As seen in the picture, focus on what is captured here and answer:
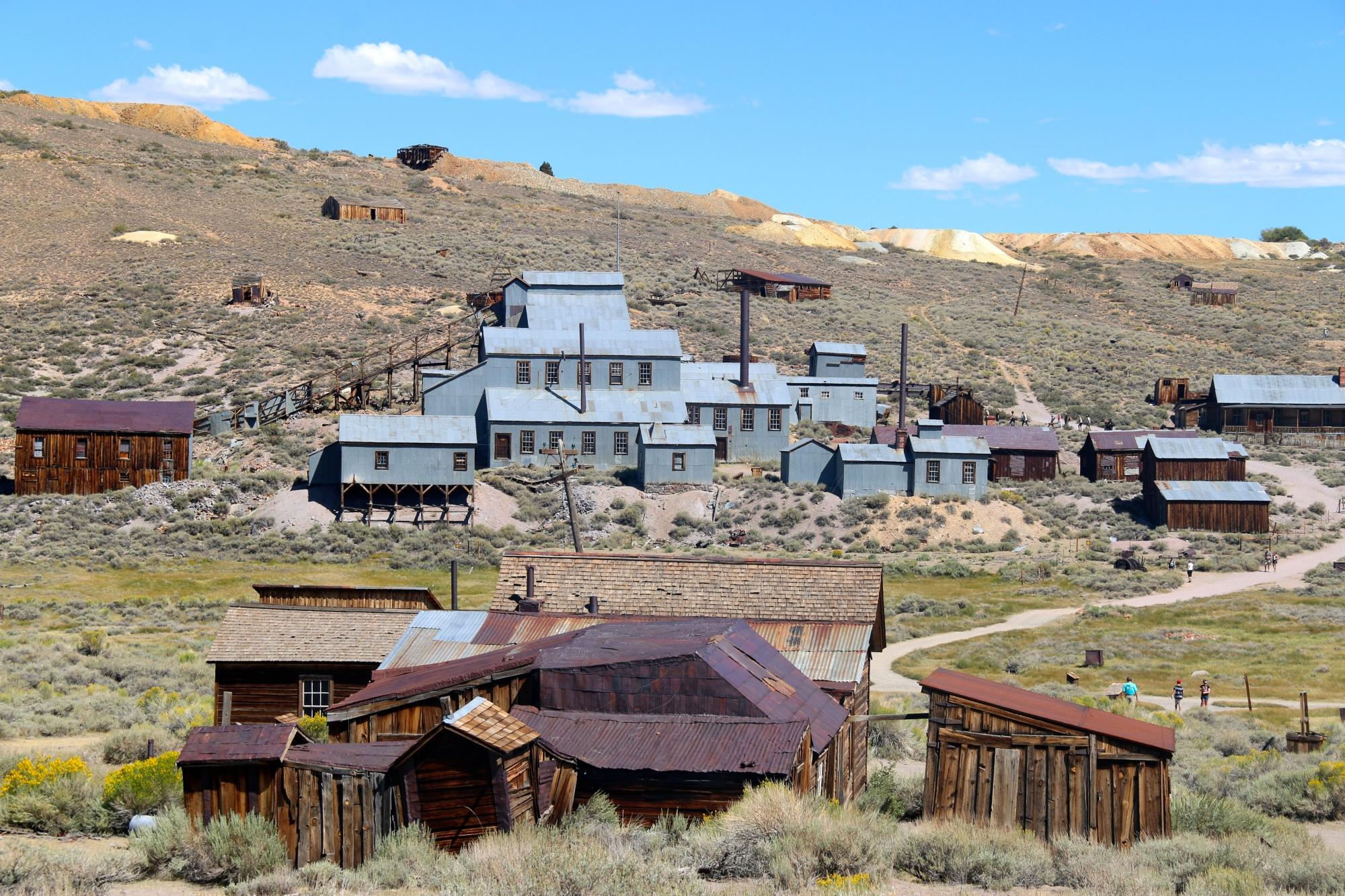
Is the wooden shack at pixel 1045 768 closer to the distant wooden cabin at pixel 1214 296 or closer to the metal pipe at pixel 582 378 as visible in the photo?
the metal pipe at pixel 582 378

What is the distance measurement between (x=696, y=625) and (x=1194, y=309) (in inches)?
3985

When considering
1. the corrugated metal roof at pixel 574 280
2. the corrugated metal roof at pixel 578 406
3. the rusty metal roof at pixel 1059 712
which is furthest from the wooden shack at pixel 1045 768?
the corrugated metal roof at pixel 574 280

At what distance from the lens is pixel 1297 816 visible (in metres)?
21.9

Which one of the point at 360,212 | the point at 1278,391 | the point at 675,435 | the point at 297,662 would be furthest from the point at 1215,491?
the point at 360,212

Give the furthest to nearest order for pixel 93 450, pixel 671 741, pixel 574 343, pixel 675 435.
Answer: pixel 574 343, pixel 675 435, pixel 93 450, pixel 671 741

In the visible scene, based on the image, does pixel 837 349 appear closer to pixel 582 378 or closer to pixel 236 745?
pixel 582 378

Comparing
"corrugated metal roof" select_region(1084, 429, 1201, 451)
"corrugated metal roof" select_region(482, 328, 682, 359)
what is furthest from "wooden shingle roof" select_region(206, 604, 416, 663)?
"corrugated metal roof" select_region(1084, 429, 1201, 451)

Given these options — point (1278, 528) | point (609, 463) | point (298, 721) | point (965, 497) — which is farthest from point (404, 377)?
point (298, 721)

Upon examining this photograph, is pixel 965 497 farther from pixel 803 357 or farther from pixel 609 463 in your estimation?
pixel 803 357

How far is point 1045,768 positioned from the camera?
19641 mm

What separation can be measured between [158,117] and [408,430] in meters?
107

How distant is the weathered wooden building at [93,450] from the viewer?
2382 inches

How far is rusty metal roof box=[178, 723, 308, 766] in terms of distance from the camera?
18.6 meters

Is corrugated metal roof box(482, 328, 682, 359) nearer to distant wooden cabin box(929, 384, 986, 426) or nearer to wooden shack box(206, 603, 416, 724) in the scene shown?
distant wooden cabin box(929, 384, 986, 426)
